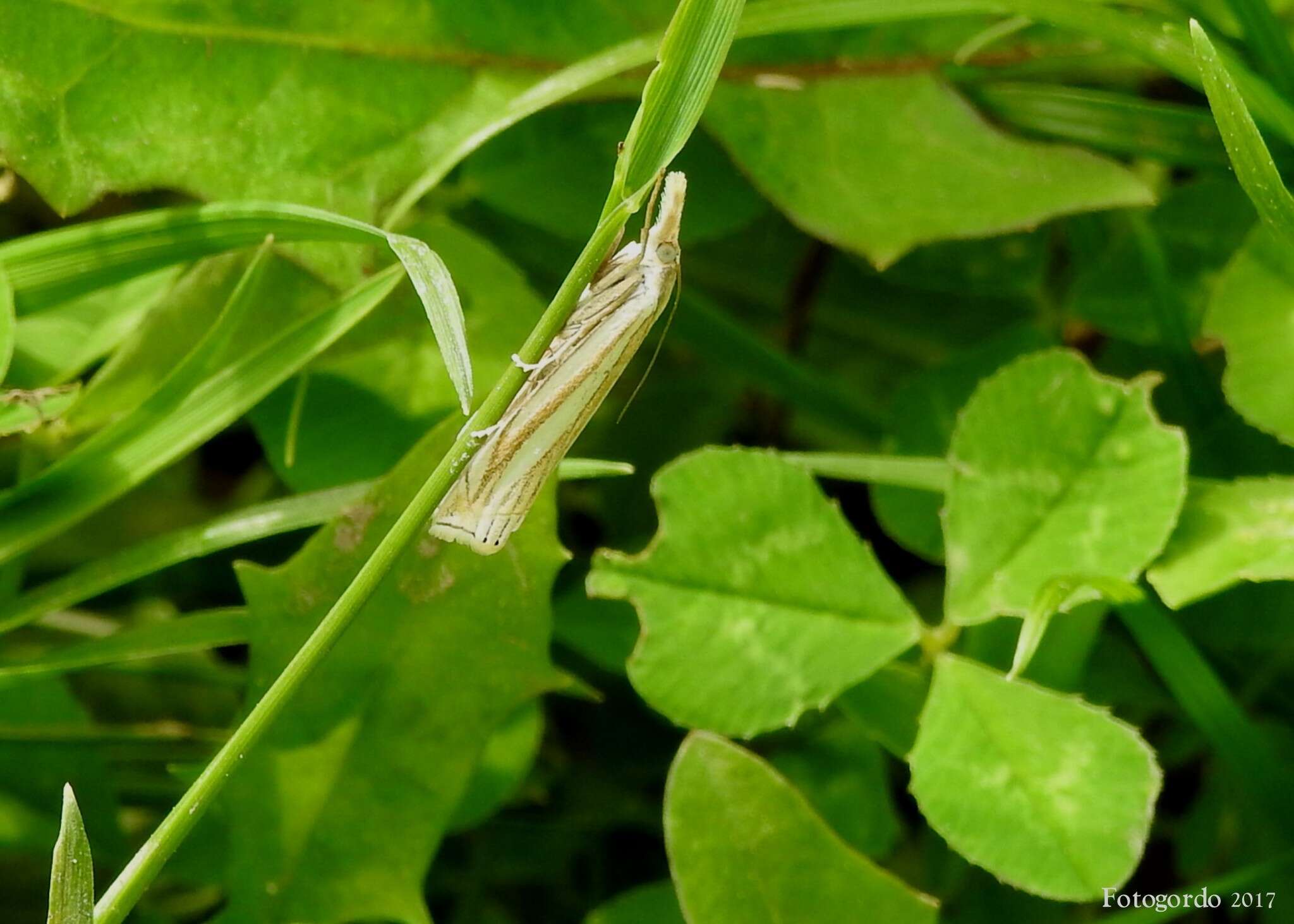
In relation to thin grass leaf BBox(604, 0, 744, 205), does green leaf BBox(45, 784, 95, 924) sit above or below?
below

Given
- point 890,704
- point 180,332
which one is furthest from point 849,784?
point 180,332

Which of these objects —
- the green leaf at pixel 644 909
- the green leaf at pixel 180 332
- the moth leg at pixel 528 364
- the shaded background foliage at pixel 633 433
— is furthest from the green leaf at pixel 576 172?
the green leaf at pixel 644 909

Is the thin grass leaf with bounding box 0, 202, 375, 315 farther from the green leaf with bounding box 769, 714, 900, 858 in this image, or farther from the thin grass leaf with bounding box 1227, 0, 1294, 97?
the thin grass leaf with bounding box 1227, 0, 1294, 97

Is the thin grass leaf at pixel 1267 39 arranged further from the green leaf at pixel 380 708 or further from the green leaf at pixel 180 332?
the green leaf at pixel 180 332

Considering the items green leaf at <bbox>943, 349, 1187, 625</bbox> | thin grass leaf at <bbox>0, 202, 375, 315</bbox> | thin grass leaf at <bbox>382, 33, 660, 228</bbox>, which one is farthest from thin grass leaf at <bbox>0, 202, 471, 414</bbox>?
green leaf at <bbox>943, 349, 1187, 625</bbox>

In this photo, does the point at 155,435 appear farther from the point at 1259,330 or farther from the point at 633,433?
the point at 1259,330

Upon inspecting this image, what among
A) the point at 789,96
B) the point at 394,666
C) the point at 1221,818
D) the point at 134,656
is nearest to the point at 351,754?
the point at 394,666
